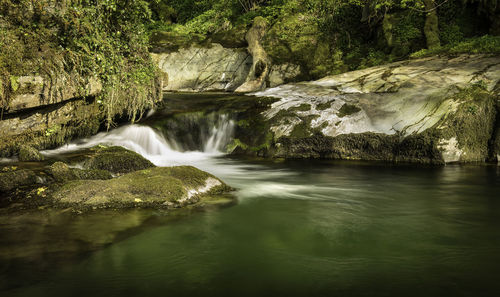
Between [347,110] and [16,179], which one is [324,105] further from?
[16,179]

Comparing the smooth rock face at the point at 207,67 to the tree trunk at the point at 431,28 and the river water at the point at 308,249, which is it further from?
the river water at the point at 308,249

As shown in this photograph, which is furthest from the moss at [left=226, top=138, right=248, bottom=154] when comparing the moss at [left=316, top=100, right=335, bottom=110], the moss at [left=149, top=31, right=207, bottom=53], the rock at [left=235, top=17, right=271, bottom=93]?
the moss at [left=149, top=31, right=207, bottom=53]

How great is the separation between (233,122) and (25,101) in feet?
20.9

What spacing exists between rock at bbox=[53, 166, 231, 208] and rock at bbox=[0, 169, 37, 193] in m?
0.85

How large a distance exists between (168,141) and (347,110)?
5.65 m

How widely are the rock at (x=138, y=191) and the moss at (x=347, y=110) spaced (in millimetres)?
6181

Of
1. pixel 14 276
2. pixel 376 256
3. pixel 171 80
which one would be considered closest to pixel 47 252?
pixel 14 276

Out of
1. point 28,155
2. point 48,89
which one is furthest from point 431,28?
point 28,155

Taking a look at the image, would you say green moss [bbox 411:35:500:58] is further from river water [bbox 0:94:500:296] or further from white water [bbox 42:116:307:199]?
white water [bbox 42:116:307:199]

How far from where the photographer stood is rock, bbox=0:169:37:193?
5.36m


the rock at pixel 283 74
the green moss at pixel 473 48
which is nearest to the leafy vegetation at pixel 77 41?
the rock at pixel 283 74

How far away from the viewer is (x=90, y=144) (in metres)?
9.16

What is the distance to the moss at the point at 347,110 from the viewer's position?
10.5 m

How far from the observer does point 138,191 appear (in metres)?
5.09
